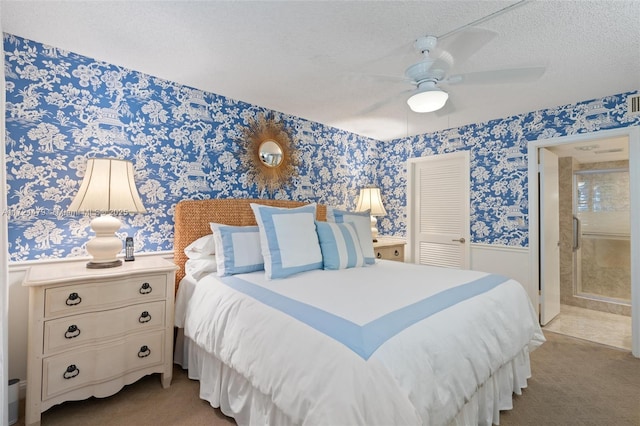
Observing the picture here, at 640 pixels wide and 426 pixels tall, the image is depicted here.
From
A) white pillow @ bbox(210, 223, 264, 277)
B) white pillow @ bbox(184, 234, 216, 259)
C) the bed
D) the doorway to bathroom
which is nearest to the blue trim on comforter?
the bed

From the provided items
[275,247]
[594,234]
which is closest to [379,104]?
[275,247]

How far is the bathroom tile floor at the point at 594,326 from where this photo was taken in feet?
9.87

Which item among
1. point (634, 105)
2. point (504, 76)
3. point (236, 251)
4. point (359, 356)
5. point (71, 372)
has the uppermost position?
point (504, 76)

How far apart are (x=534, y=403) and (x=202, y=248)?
247 centimetres

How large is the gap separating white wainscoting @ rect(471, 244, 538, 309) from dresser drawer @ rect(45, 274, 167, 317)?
10.8 feet

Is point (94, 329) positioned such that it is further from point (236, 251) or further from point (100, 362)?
point (236, 251)

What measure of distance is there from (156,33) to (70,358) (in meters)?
1.97

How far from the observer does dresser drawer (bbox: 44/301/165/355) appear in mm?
1688

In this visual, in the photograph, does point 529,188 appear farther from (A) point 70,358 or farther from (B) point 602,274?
(A) point 70,358

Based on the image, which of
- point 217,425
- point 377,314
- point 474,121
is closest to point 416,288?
point 377,314

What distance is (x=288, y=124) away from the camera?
336 cm

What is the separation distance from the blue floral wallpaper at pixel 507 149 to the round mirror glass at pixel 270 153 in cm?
207

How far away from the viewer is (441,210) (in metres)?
4.00

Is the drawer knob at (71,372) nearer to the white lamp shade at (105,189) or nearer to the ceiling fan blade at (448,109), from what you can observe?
the white lamp shade at (105,189)
